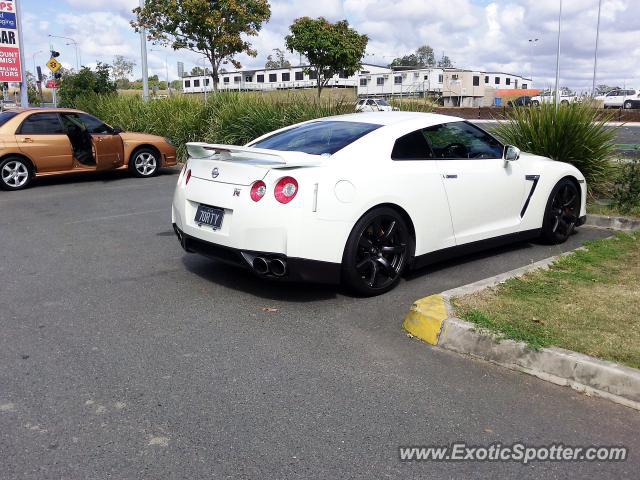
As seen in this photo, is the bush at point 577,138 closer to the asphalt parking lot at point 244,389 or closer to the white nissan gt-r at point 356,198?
the white nissan gt-r at point 356,198

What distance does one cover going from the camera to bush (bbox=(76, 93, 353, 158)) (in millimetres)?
13977

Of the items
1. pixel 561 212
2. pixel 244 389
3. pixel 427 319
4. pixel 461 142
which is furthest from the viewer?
pixel 561 212

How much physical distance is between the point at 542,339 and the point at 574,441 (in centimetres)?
95

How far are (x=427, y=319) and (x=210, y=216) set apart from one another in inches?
79.9

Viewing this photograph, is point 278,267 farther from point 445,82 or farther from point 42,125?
point 445,82

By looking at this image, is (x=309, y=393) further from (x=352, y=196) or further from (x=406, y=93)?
(x=406, y=93)

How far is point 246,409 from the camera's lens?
3.41 meters

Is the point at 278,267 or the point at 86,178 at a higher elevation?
the point at 278,267

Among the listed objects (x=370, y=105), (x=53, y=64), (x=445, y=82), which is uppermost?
(x=445, y=82)

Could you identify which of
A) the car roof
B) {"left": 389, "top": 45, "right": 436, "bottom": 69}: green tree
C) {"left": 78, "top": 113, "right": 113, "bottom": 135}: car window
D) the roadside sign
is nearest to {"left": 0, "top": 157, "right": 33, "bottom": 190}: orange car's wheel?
{"left": 78, "top": 113, "right": 113, "bottom": 135}: car window

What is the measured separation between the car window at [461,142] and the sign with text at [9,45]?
1820 centimetres

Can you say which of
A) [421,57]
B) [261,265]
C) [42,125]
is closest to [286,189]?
[261,265]

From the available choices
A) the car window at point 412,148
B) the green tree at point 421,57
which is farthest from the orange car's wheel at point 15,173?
the green tree at point 421,57

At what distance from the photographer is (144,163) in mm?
13781
